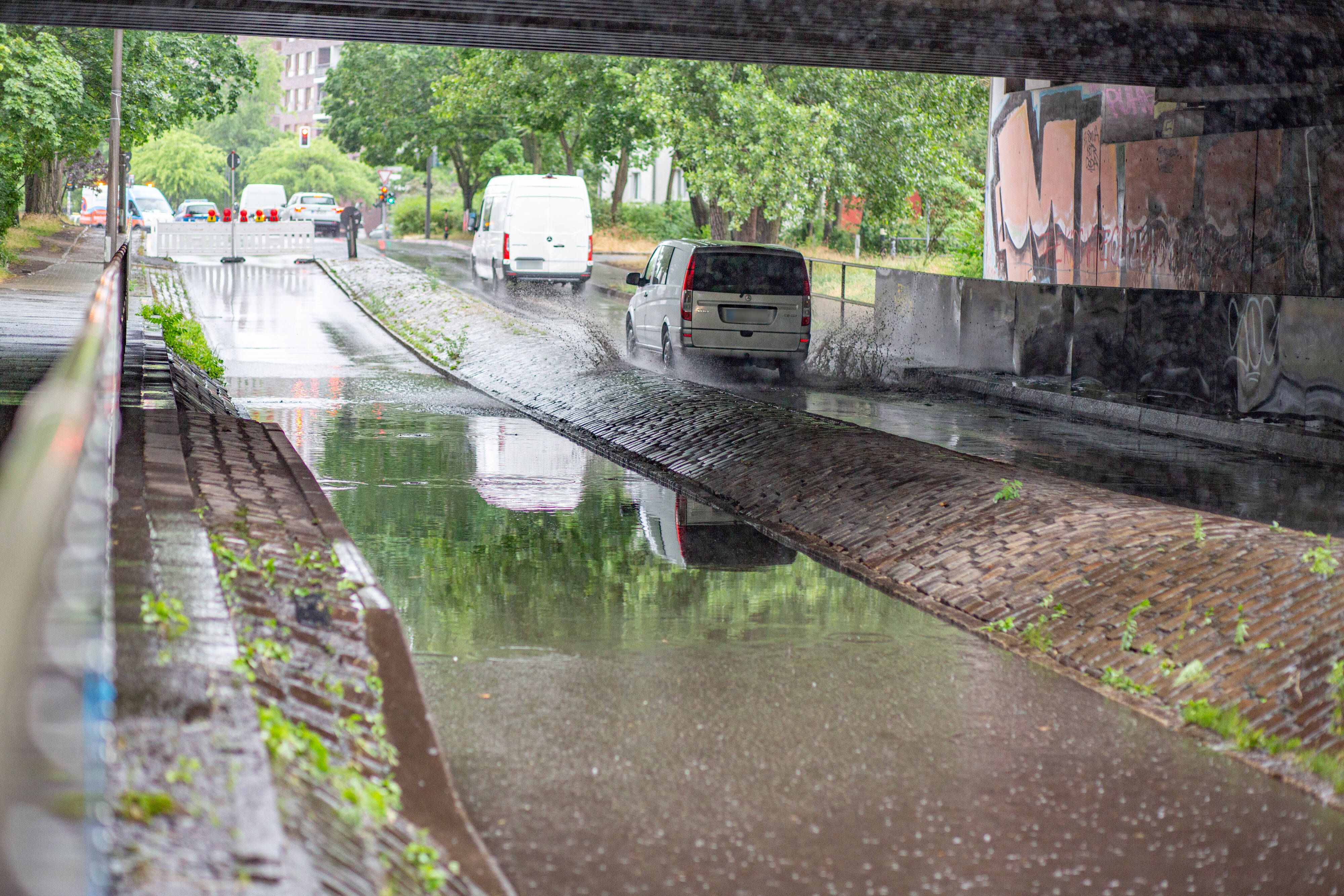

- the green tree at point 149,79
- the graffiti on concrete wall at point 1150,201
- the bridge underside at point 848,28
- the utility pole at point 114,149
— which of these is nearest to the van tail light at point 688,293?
the bridge underside at point 848,28

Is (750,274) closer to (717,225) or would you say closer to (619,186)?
(717,225)

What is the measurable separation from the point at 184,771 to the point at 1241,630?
4856 millimetres

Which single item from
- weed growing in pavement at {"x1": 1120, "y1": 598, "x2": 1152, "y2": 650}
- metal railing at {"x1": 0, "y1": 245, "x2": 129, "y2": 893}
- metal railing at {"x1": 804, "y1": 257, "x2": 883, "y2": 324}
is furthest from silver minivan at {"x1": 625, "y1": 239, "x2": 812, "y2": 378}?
metal railing at {"x1": 0, "y1": 245, "x2": 129, "y2": 893}

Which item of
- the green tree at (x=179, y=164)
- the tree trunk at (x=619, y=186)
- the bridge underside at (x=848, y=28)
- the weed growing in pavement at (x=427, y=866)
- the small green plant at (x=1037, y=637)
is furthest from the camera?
the green tree at (x=179, y=164)

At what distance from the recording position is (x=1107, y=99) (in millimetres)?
23469

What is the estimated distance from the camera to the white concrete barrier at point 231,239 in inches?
1628

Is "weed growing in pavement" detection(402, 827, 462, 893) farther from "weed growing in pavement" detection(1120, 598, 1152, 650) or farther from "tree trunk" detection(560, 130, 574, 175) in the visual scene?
"tree trunk" detection(560, 130, 574, 175)

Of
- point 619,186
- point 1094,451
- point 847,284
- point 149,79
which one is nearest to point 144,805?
point 1094,451

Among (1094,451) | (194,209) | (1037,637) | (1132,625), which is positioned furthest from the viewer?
(194,209)

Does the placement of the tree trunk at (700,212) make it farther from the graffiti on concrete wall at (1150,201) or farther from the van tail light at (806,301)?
the van tail light at (806,301)

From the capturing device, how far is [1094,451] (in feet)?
49.2

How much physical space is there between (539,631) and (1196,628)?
10.4 ft

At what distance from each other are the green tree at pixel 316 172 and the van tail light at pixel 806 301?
260 ft

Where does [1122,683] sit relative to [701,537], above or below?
below
